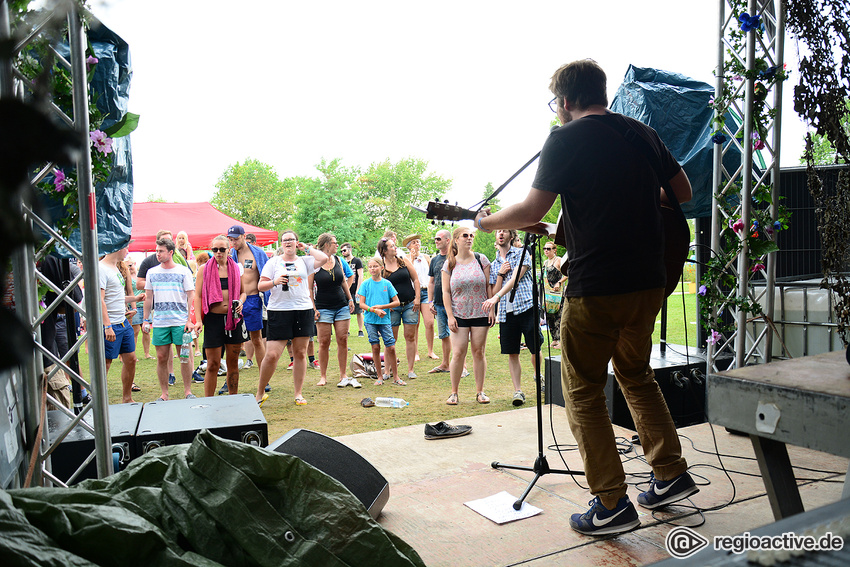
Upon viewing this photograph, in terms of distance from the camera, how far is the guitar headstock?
10.1ft

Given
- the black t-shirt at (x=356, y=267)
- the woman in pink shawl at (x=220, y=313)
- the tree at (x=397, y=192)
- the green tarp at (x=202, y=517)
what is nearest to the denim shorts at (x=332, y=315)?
the woman in pink shawl at (x=220, y=313)

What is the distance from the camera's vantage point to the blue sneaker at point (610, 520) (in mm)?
2705

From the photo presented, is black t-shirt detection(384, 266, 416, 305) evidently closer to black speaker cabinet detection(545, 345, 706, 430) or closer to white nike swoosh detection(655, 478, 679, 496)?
black speaker cabinet detection(545, 345, 706, 430)

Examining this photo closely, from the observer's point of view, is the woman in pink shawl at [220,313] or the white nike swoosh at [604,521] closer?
the white nike swoosh at [604,521]

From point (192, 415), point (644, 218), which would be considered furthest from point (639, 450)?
point (192, 415)

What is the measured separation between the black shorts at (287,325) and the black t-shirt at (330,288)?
95cm

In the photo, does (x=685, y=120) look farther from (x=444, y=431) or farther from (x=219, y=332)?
(x=219, y=332)

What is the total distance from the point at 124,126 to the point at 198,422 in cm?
171

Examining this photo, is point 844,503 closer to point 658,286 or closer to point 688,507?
point 658,286

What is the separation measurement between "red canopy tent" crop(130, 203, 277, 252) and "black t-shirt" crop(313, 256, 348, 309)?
9715mm

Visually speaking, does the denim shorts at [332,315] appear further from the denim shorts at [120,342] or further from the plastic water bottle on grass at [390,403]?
the denim shorts at [120,342]

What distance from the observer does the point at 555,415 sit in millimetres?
5293

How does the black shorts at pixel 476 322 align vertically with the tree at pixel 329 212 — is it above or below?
below

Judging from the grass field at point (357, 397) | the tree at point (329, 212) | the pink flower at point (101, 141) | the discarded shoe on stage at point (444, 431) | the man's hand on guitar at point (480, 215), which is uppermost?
the tree at point (329, 212)
